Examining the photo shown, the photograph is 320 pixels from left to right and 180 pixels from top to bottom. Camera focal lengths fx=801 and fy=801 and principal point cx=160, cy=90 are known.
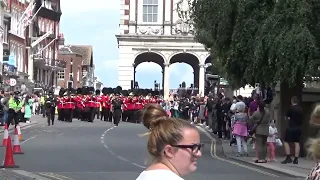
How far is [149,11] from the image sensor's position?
6450cm

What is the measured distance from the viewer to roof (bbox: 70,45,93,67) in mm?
134500

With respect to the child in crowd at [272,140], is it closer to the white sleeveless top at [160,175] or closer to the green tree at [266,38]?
the green tree at [266,38]

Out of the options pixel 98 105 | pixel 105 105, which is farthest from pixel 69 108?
pixel 98 105

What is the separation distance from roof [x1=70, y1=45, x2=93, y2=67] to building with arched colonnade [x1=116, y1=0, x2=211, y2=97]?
227 feet

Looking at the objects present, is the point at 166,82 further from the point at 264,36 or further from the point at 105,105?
the point at 264,36

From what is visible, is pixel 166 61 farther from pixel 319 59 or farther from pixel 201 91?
pixel 319 59

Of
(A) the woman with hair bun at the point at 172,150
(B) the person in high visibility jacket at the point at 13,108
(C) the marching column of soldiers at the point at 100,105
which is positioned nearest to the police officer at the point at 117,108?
(C) the marching column of soldiers at the point at 100,105

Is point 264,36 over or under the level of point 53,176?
over

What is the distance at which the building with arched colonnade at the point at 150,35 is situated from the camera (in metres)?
63.4

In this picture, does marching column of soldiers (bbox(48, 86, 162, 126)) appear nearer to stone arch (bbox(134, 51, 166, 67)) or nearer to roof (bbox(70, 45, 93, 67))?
stone arch (bbox(134, 51, 166, 67))

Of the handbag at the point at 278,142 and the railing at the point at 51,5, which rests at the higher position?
the railing at the point at 51,5

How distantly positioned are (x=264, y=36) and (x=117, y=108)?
1039 inches

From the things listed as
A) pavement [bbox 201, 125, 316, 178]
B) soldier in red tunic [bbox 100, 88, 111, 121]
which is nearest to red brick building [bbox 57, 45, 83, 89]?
soldier in red tunic [bbox 100, 88, 111, 121]

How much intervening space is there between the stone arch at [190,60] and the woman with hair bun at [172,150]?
199 feet
